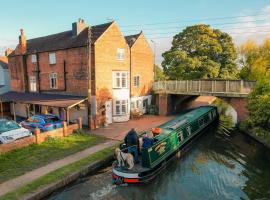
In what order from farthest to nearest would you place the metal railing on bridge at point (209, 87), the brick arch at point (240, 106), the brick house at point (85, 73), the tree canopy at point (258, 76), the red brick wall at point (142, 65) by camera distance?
the red brick wall at point (142, 65) < the brick house at point (85, 73) < the brick arch at point (240, 106) < the metal railing on bridge at point (209, 87) < the tree canopy at point (258, 76)

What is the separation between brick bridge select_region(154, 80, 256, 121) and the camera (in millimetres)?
19531

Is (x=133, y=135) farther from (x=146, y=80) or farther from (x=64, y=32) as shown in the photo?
(x=64, y=32)

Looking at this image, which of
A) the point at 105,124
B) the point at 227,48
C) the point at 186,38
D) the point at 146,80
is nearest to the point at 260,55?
the point at 227,48

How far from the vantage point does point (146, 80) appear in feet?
86.2

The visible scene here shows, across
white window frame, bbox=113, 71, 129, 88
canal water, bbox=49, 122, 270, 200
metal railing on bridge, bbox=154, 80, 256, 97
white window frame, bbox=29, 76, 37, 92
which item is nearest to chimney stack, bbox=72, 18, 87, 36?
white window frame, bbox=113, 71, 129, 88

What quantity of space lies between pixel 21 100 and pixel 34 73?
4082mm

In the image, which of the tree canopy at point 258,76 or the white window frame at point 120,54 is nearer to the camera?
the tree canopy at point 258,76

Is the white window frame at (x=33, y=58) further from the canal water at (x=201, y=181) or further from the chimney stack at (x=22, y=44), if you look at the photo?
the canal water at (x=201, y=181)

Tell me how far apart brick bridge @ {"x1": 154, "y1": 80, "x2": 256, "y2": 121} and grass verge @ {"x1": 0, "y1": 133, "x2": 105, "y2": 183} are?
11.8 m

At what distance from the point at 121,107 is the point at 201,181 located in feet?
41.8

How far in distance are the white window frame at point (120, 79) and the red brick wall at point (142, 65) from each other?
1160 mm

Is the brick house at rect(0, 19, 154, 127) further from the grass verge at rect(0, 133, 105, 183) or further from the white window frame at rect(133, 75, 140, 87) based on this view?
the grass verge at rect(0, 133, 105, 183)

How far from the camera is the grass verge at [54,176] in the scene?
8.81m

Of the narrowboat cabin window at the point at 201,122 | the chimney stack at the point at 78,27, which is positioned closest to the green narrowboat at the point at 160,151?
A: the narrowboat cabin window at the point at 201,122
